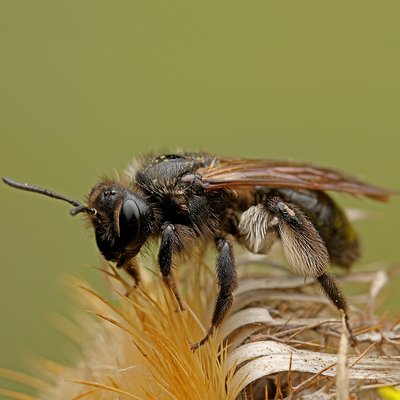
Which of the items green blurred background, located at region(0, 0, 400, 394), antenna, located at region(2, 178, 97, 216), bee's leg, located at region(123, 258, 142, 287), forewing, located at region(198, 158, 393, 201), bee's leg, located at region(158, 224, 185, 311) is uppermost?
green blurred background, located at region(0, 0, 400, 394)

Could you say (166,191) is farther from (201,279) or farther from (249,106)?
(249,106)

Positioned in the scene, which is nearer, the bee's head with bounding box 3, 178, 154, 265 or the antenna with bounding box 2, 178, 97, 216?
the antenna with bounding box 2, 178, 97, 216

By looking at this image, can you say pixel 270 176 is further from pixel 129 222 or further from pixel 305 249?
pixel 129 222

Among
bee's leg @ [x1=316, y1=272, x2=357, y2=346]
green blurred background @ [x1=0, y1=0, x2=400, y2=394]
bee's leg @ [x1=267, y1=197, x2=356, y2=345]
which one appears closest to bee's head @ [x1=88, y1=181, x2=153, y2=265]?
bee's leg @ [x1=267, y1=197, x2=356, y2=345]

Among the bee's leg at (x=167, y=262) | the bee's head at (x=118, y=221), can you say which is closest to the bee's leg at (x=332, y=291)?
the bee's leg at (x=167, y=262)

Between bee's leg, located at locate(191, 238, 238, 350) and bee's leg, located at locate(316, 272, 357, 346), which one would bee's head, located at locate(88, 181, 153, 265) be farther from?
bee's leg, located at locate(316, 272, 357, 346)

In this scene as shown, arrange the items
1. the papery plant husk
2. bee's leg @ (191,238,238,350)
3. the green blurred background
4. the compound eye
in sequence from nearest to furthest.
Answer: the papery plant husk < bee's leg @ (191,238,238,350) < the compound eye < the green blurred background

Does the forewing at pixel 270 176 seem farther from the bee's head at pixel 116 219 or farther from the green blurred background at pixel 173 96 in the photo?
the green blurred background at pixel 173 96

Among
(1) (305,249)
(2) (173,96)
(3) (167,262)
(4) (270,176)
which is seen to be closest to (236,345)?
(3) (167,262)
